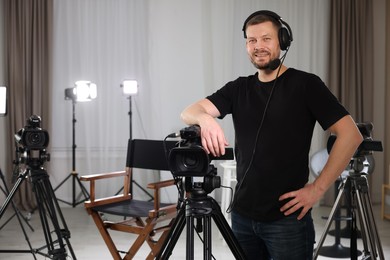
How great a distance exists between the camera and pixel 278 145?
5.18ft

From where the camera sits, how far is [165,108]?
18.3ft

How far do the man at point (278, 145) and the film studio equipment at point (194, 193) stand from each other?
0.66 ft

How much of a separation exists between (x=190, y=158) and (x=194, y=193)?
0.10m

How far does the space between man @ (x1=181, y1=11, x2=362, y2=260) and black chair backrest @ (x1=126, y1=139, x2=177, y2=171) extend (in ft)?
5.98

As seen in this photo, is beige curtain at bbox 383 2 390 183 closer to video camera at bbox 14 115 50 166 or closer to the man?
video camera at bbox 14 115 50 166

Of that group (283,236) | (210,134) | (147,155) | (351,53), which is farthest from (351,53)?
(210,134)

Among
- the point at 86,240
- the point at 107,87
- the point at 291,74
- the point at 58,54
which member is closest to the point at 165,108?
the point at 107,87

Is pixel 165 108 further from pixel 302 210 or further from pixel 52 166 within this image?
pixel 302 210

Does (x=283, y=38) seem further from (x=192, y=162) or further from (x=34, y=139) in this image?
(x=34, y=139)

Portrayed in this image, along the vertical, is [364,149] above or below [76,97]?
below

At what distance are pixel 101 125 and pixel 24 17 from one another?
1.37m

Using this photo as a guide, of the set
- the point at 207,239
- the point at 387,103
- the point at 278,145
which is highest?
the point at 387,103

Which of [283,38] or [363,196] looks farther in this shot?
[363,196]

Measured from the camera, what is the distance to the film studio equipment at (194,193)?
133 centimetres
